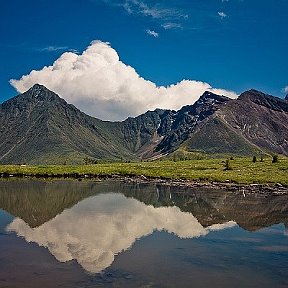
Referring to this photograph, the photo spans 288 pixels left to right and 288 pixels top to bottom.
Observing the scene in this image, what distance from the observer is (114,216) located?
210ft

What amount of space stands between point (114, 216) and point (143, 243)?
21213mm

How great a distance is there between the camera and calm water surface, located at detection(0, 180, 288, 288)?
3017 cm

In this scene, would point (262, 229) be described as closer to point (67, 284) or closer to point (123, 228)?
point (123, 228)

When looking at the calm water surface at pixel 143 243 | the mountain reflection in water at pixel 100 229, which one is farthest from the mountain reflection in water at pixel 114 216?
the calm water surface at pixel 143 243

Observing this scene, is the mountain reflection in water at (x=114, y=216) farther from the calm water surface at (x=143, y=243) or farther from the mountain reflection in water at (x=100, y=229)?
the calm water surface at (x=143, y=243)

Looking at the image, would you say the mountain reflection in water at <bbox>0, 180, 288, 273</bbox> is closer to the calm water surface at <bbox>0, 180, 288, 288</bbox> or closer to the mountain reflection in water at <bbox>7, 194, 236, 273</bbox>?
the mountain reflection in water at <bbox>7, 194, 236, 273</bbox>

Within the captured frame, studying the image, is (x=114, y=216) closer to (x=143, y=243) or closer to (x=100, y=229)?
(x=100, y=229)

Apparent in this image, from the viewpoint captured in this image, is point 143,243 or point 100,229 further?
point 100,229

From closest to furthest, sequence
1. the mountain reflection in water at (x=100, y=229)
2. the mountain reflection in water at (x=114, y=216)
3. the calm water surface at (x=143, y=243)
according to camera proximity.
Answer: the calm water surface at (x=143, y=243) → the mountain reflection in water at (x=100, y=229) → the mountain reflection in water at (x=114, y=216)

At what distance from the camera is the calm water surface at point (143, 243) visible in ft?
99.0

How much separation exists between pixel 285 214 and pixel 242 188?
40841mm

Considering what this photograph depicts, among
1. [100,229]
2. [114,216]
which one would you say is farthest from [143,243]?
[114,216]

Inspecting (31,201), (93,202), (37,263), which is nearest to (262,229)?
(37,263)

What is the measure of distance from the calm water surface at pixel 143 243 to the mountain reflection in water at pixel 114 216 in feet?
0.38
